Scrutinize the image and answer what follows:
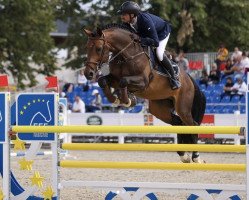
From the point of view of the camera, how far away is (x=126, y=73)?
28.1 ft

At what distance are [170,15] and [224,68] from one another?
6.97m

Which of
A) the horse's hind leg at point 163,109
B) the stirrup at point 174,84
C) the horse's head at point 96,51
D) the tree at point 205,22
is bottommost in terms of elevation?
the horse's hind leg at point 163,109

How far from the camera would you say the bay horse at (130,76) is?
26.9ft

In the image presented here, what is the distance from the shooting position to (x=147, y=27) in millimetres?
8586

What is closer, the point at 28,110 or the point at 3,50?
the point at 28,110

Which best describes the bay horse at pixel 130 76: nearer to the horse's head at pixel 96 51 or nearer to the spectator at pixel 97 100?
the horse's head at pixel 96 51

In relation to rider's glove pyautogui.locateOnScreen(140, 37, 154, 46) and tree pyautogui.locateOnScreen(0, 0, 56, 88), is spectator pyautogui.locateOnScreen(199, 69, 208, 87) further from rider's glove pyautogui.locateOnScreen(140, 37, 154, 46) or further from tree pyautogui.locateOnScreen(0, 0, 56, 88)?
rider's glove pyautogui.locateOnScreen(140, 37, 154, 46)

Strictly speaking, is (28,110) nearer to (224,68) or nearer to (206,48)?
(224,68)

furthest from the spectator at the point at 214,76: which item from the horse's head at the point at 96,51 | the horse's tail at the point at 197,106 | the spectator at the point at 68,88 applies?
the horse's head at the point at 96,51

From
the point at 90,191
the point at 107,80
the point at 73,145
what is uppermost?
the point at 107,80

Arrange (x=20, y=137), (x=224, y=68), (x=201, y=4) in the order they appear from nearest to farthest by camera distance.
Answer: (x=20, y=137)
(x=224, y=68)
(x=201, y=4)

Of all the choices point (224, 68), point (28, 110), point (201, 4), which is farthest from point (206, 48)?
point (28, 110)

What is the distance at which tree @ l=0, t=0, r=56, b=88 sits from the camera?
25.5 metres

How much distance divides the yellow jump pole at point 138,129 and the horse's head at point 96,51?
1.77m
